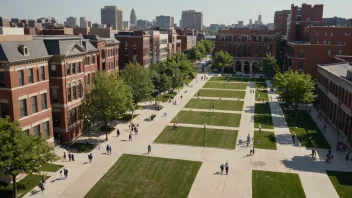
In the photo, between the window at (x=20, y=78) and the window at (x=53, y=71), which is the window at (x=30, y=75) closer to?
the window at (x=20, y=78)

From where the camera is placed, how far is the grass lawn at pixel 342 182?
3291cm

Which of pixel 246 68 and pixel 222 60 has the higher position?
pixel 222 60

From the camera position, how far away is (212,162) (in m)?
40.4

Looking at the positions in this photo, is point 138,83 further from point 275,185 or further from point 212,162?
point 275,185

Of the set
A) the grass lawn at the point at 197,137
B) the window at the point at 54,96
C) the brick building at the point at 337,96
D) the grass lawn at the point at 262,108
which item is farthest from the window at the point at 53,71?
the brick building at the point at 337,96

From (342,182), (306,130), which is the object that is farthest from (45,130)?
(306,130)

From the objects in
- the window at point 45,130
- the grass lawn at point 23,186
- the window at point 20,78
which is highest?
the window at point 20,78

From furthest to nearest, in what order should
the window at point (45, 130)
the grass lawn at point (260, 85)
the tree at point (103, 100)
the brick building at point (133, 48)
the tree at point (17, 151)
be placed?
1. the grass lawn at point (260, 85)
2. the brick building at point (133, 48)
3. the tree at point (103, 100)
4. the window at point (45, 130)
5. the tree at point (17, 151)

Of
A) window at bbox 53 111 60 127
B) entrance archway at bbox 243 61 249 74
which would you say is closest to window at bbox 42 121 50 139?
window at bbox 53 111 60 127

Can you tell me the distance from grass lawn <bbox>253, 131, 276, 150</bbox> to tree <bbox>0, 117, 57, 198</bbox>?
2849 cm

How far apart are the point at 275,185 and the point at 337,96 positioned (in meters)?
28.2

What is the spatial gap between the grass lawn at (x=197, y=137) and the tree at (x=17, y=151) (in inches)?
828

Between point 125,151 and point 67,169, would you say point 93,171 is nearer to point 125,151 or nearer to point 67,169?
point 67,169

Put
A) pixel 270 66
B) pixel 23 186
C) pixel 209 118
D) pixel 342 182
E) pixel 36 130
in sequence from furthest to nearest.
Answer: pixel 270 66 → pixel 209 118 → pixel 36 130 → pixel 342 182 → pixel 23 186
